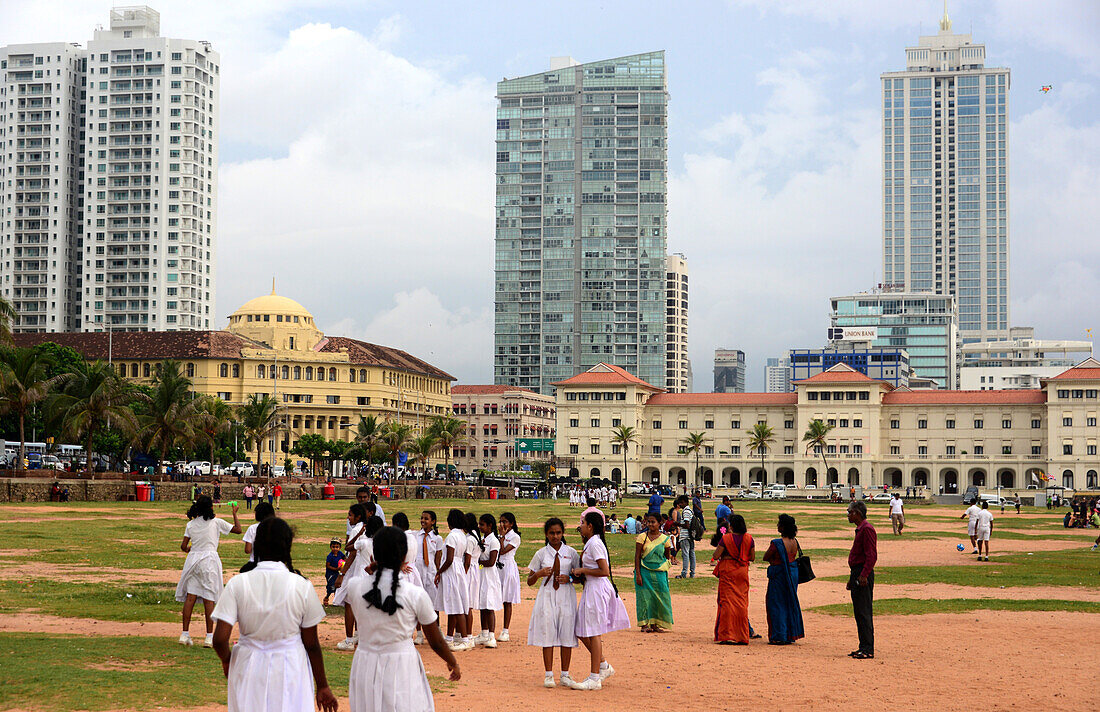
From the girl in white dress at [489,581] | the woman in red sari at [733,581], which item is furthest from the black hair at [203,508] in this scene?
the woman in red sari at [733,581]

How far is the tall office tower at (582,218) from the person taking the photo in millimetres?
180125

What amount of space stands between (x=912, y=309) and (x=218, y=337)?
122 metres

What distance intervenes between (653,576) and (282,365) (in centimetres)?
11232

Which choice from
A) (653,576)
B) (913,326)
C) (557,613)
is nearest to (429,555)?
(557,613)

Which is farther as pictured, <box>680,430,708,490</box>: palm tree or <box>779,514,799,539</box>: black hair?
<box>680,430,708,490</box>: palm tree

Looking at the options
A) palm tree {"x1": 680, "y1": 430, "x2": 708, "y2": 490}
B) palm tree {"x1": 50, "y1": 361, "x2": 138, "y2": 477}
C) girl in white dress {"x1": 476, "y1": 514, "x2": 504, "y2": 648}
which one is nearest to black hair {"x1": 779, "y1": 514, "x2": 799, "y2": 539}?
girl in white dress {"x1": 476, "y1": 514, "x2": 504, "y2": 648}

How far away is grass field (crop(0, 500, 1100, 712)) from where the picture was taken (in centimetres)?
1230

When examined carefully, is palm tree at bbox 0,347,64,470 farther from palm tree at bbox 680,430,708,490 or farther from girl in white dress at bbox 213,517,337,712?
palm tree at bbox 680,430,708,490

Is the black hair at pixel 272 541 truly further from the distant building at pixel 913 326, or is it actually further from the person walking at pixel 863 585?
the distant building at pixel 913 326

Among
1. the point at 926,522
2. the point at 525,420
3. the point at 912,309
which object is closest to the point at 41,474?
the point at 926,522

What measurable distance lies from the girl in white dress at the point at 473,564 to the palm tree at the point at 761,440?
105550 mm

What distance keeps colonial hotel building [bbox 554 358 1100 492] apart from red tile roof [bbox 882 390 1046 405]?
4.1 inches

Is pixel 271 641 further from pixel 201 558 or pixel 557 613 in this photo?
pixel 201 558

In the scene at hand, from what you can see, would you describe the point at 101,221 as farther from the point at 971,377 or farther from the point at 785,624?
the point at 785,624
